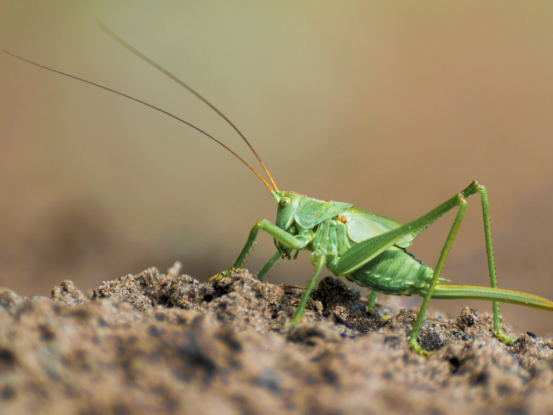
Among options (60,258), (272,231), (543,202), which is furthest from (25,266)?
(543,202)

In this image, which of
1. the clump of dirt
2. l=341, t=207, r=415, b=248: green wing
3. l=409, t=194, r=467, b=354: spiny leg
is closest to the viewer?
the clump of dirt

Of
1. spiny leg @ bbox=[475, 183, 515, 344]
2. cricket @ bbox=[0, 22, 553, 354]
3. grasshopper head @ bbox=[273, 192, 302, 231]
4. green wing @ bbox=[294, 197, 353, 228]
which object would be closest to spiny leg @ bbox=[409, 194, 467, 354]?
cricket @ bbox=[0, 22, 553, 354]

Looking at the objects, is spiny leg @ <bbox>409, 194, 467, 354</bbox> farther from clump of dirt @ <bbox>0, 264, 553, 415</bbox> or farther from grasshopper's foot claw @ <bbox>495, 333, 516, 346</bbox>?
grasshopper's foot claw @ <bbox>495, 333, 516, 346</bbox>

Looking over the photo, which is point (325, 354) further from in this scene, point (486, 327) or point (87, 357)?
point (486, 327)

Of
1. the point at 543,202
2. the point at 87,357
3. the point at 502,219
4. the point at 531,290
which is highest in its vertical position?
the point at 543,202

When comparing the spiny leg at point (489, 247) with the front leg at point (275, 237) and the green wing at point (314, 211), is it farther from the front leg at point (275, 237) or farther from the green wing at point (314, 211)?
the front leg at point (275, 237)
